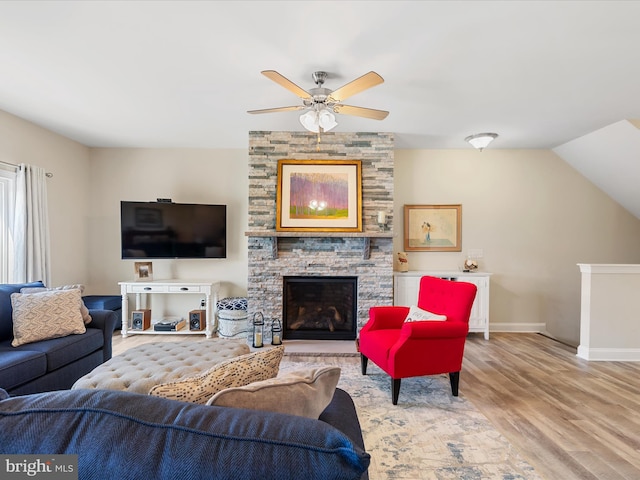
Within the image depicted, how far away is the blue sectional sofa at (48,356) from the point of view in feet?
7.13

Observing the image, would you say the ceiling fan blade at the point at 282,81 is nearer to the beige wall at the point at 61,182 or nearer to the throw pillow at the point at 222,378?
the throw pillow at the point at 222,378

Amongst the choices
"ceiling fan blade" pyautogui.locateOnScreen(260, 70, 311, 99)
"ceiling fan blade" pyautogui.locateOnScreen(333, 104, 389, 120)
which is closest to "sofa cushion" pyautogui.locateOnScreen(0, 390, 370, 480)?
"ceiling fan blade" pyautogui.locateOnScreen(260, 70, 311, 99)

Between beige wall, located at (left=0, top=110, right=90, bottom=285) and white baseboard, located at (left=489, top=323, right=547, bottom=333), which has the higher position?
beige wall, located at (left=0, top=110, right=90, bottom=285)

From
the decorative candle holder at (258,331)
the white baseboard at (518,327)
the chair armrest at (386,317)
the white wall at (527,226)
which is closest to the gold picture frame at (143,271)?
the decorative candle holder at (258,331)

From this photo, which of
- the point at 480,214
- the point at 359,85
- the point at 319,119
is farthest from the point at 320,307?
the point at 359,85

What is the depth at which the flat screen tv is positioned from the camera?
4398 mm

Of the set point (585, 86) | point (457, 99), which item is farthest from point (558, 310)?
point (457, 99)

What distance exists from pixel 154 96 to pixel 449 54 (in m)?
2.61

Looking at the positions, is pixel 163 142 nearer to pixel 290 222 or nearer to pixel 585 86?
pixel 290 222

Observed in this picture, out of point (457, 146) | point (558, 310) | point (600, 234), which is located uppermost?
point (457, 146)

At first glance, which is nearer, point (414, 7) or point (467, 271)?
point (414, 7)

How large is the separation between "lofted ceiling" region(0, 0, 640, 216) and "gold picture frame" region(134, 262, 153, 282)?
1.84 meters

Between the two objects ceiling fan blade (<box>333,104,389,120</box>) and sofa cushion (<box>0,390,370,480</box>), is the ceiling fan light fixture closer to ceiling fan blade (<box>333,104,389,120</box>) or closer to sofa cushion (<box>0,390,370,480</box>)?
ceiling fan blade (<box>333,104,389,120</box>)

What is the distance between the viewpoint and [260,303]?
13.8 feet
